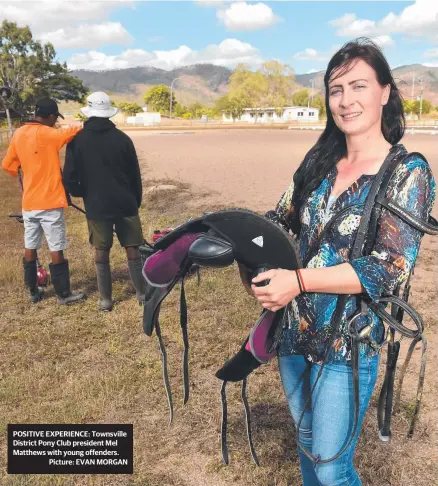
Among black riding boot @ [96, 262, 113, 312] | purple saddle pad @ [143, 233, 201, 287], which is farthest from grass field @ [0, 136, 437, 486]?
purple saddle pad @ [143, 233, 201, 287]

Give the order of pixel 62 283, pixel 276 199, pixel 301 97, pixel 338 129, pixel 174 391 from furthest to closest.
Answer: pixel 301 97 < pixel 276 199 < pixel 62 283 < pixel 174 391 < pixel 338 129

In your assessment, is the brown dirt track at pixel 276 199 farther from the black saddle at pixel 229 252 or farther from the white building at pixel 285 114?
the white building at pixel 285 114

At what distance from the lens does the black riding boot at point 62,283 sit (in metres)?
5.48

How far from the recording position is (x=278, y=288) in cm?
163

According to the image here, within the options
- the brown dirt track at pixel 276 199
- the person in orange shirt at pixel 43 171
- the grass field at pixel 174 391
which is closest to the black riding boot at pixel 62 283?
the person in orange shirt at pixel 43 171

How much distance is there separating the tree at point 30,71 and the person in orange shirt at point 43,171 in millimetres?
69611

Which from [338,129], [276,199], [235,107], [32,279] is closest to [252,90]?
[235,107]

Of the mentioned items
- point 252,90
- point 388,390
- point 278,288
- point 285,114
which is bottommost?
point 388,390

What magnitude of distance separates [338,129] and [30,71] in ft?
266

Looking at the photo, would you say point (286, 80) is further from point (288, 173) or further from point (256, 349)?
point (256, 349)

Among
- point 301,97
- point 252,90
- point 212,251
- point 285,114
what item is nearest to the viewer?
point 212,251

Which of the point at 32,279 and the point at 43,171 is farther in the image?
the point at 32,279

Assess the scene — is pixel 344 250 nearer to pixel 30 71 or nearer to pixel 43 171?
pixel 43 171

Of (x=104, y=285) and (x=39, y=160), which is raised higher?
(x=39, y=160)
